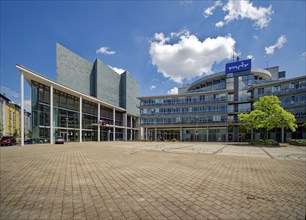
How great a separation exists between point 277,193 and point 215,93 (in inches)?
2004

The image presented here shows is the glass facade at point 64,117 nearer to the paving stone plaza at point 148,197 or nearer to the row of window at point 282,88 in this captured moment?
the paving stone plaza at point 148,197

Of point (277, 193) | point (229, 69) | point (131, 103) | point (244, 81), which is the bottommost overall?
point (277, 193)

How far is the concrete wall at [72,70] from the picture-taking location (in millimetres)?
43125

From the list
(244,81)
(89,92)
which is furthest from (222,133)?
(89,92)

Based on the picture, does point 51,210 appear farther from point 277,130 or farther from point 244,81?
point 244,81

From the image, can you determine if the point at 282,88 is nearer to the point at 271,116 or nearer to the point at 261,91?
the point at 261,91

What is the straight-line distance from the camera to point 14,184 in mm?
5906

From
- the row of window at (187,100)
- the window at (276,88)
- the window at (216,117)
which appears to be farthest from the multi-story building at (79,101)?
the window at (276,88)

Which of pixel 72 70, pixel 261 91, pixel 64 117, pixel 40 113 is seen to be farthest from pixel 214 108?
pixel 40 113

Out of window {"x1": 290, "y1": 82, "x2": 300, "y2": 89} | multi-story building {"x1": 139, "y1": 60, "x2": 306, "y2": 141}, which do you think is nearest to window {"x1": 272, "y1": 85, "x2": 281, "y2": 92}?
multi-story building {"x1": 139, "y1": 60, "x2": 306, "y2": 141}

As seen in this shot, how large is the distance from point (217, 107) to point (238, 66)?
1577cm

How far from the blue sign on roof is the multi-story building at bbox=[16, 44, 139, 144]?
138ft

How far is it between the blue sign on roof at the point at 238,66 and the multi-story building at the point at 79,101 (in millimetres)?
42136

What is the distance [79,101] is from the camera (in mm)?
45344
